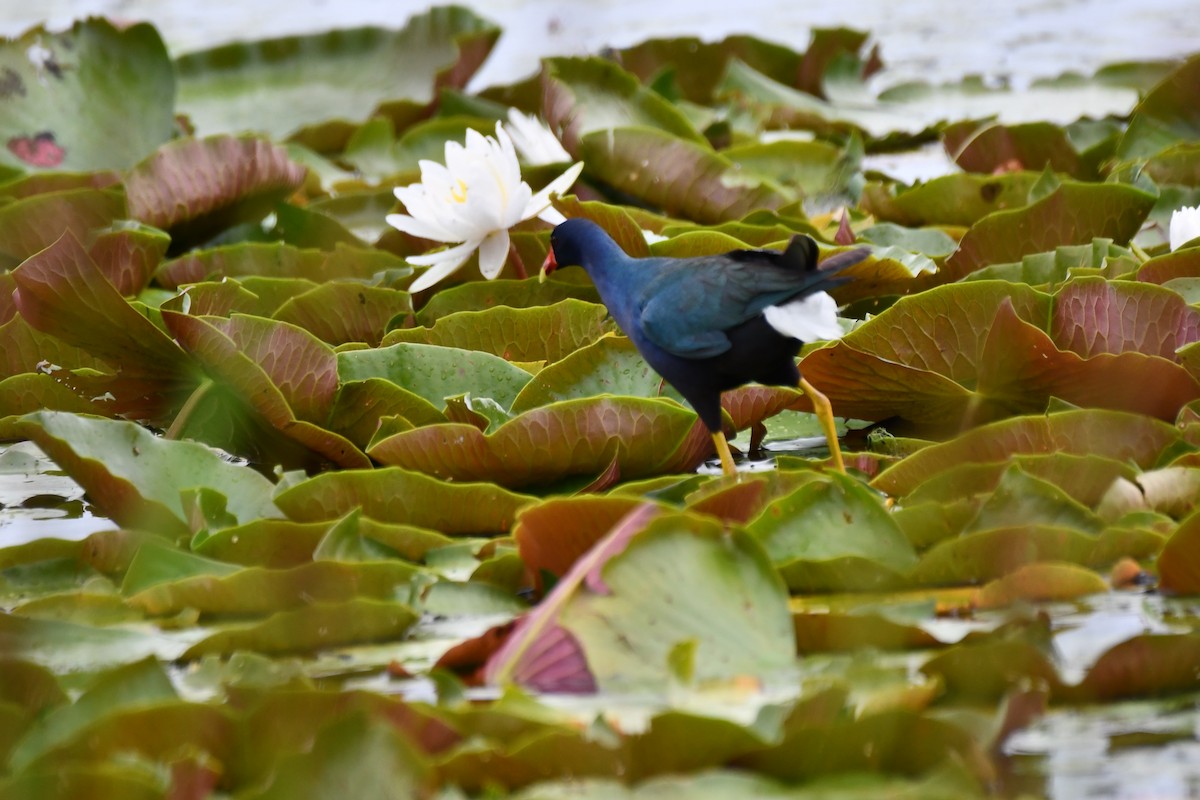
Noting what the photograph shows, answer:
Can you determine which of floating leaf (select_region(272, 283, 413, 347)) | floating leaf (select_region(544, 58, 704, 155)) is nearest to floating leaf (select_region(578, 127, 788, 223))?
floating leaf (select_region(544, 58, 704, 155))

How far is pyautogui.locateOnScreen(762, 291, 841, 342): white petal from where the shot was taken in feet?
6.86

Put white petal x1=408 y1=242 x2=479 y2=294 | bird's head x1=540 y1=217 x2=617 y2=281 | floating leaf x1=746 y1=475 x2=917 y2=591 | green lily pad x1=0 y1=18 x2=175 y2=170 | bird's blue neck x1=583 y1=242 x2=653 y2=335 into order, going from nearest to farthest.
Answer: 1. floating leaf x1=746 y1=475 x2=917 y2=591
2. bird's blue neck x1=583 y1=242 x2=653 y2=335
3. bird's head x1=540 y1=217 x2=617 y2=281
4. white petal x1=408 y1=242 x2=479 y2=294
5. green lily pad x1=0 y1=18 x2=175 y2=170

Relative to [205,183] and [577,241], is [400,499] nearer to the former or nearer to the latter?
[577,241]

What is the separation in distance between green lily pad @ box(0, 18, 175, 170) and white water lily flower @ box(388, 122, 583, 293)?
1.48 m

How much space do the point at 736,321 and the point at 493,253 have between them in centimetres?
77

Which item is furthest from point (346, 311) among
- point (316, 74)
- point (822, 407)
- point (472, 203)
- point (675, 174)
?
point (316, 74)

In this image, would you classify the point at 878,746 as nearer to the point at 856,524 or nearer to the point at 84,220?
the point at 856,524

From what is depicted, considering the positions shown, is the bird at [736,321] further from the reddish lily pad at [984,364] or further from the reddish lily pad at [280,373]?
the reddish lily pad at [280,373]

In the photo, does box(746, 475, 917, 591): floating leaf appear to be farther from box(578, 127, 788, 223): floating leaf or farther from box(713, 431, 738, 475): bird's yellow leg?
box(578, 127, 788, 223): floating leaf

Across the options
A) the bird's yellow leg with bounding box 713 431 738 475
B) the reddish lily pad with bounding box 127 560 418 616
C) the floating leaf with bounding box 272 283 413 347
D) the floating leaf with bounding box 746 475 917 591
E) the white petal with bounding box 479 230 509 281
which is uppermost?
the white petal with bounding box 479 230 509 281

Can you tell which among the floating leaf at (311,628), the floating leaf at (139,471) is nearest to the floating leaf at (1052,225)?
the floating leaf at (139,471)

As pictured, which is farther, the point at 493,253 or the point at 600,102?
the point at 600,102

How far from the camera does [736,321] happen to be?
215 cm

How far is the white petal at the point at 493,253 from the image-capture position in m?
2.77
